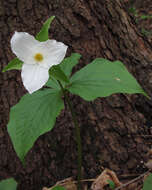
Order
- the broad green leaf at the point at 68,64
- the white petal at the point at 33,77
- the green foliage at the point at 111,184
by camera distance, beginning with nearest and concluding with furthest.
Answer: the white petal at the point at 33,77 → the broad green leaf at the point at 68,64 → the green foliage at the point at 111,184

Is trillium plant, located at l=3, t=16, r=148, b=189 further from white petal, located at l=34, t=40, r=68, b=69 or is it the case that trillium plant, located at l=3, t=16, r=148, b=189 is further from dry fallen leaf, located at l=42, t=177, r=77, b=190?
dry fallen leaf, located at l=42, t=177, r=77, b=190

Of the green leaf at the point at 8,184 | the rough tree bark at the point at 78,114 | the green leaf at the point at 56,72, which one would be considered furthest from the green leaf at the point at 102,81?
the green leaf at the point at 8,184

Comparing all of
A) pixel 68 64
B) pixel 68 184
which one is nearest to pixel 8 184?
Result: pixel 68 184

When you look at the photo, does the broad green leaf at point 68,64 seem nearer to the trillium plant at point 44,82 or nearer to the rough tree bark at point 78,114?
the trillium plant at point 44,82

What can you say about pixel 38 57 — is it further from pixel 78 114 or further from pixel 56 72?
pixel 78 114

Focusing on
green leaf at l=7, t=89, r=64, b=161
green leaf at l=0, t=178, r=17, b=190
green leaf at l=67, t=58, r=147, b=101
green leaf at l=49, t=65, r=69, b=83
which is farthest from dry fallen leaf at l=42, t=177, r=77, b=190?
green leaf at l=49, t=65, r=69, b=83

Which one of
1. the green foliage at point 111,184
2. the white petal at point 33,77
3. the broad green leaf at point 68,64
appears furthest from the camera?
the green foliage at point 111,184
